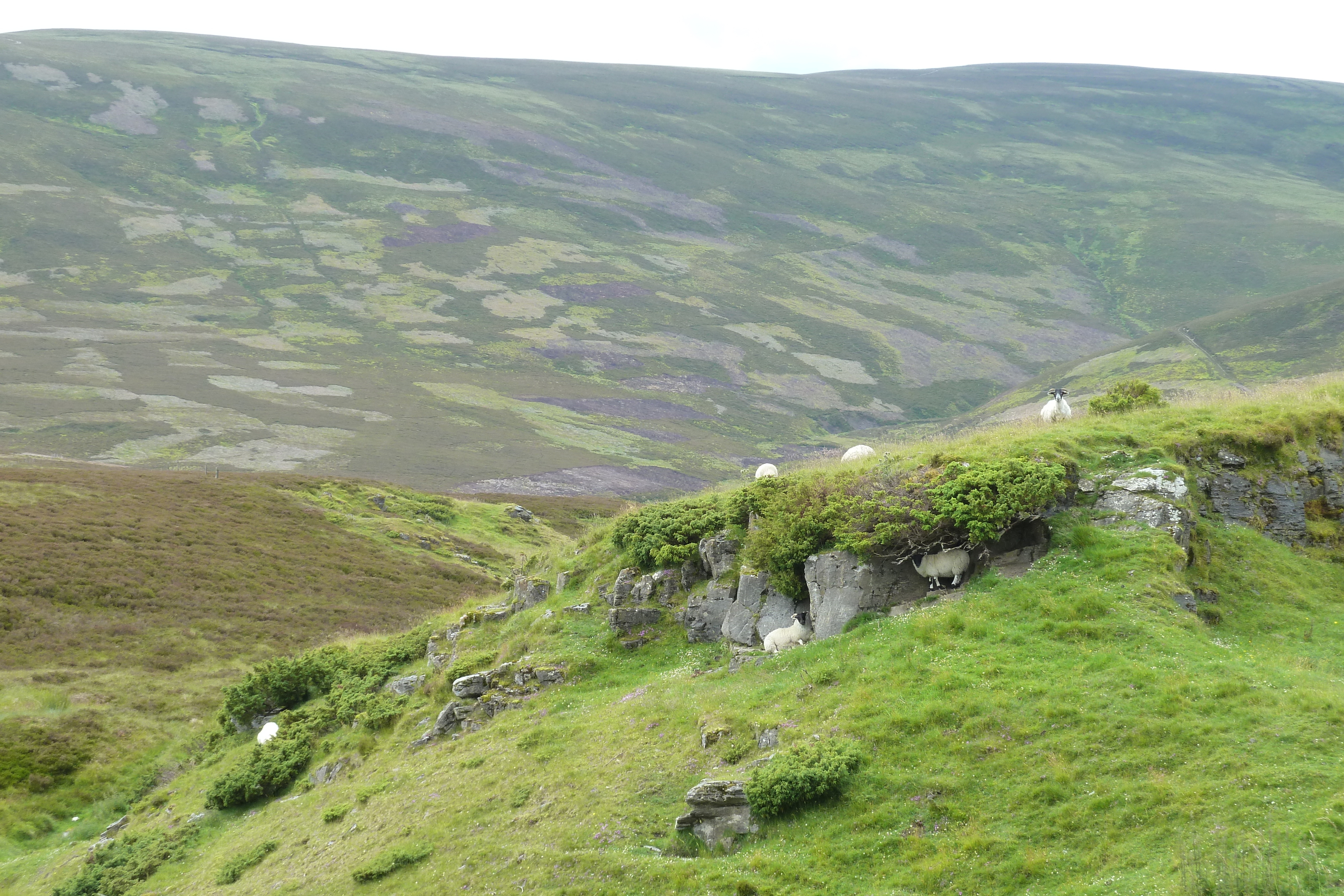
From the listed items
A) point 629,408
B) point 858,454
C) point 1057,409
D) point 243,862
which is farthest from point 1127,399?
point 629,408

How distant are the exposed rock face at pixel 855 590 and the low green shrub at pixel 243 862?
13.8m

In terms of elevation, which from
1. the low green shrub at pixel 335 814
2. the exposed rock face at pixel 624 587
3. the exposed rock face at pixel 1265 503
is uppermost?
the exposed rock face at pixel 1265 503

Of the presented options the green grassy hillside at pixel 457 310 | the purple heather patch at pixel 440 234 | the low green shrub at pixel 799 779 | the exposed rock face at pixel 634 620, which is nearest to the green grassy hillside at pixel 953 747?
the low green shrub at pixel 799 779

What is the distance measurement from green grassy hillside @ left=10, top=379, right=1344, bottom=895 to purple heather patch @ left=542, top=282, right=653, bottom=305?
13124 centimetres

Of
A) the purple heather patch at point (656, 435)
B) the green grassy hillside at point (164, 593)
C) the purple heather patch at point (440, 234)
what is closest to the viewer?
the green grassy hillside at point (164, 593)

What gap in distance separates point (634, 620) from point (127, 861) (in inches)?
583

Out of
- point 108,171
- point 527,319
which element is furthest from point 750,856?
point 108,171

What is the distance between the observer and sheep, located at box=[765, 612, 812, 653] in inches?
818

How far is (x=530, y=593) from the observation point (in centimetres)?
2827

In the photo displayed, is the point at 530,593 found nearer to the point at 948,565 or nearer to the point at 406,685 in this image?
the point at 406,685

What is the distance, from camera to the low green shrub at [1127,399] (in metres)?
26.7

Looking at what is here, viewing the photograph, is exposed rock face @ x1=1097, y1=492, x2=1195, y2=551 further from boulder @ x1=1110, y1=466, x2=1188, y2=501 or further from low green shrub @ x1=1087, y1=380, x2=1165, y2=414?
low green shrub @ x1=1087, y1=380, x2=1165, y2=414

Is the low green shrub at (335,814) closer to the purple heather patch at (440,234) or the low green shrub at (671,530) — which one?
the low green shrub at (671,530)

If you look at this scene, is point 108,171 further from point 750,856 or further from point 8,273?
point 750,856
